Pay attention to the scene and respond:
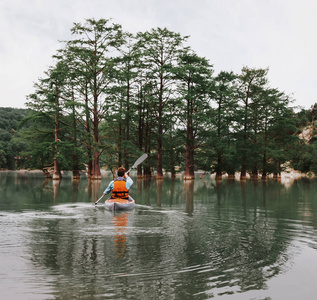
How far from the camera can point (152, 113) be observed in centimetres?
4472

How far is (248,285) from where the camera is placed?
5059 millimetres

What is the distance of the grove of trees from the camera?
1506 inches

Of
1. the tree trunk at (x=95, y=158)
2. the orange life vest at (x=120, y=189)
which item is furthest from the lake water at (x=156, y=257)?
the tree trunk at (x=95, y=158)

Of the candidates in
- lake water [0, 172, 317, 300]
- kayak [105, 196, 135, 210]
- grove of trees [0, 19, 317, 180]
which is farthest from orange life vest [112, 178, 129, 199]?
grove of trees [0, 19, 317, 180]

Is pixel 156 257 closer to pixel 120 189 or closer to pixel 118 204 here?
pixel 118 204

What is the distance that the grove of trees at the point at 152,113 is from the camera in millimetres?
38250

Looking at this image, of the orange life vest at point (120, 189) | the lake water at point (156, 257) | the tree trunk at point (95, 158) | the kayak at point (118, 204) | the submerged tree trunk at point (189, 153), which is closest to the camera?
the lake water at point (156, 257)

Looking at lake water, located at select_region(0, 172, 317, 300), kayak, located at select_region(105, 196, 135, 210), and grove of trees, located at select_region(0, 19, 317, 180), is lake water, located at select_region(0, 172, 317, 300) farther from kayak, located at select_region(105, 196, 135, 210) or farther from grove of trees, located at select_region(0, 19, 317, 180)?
grove of trees, located at select_region(0, 19, 317, 180)

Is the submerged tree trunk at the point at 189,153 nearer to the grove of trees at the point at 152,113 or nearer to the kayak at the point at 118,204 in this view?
the grove of trees at the point at 152,113

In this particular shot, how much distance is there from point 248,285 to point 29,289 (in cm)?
299

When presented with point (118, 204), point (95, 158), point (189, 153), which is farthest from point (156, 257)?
point (189, 153)

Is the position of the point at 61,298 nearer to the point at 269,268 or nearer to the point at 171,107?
the point at 269,268

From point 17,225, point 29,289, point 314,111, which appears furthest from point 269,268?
point 314,111

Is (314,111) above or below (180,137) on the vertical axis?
above
